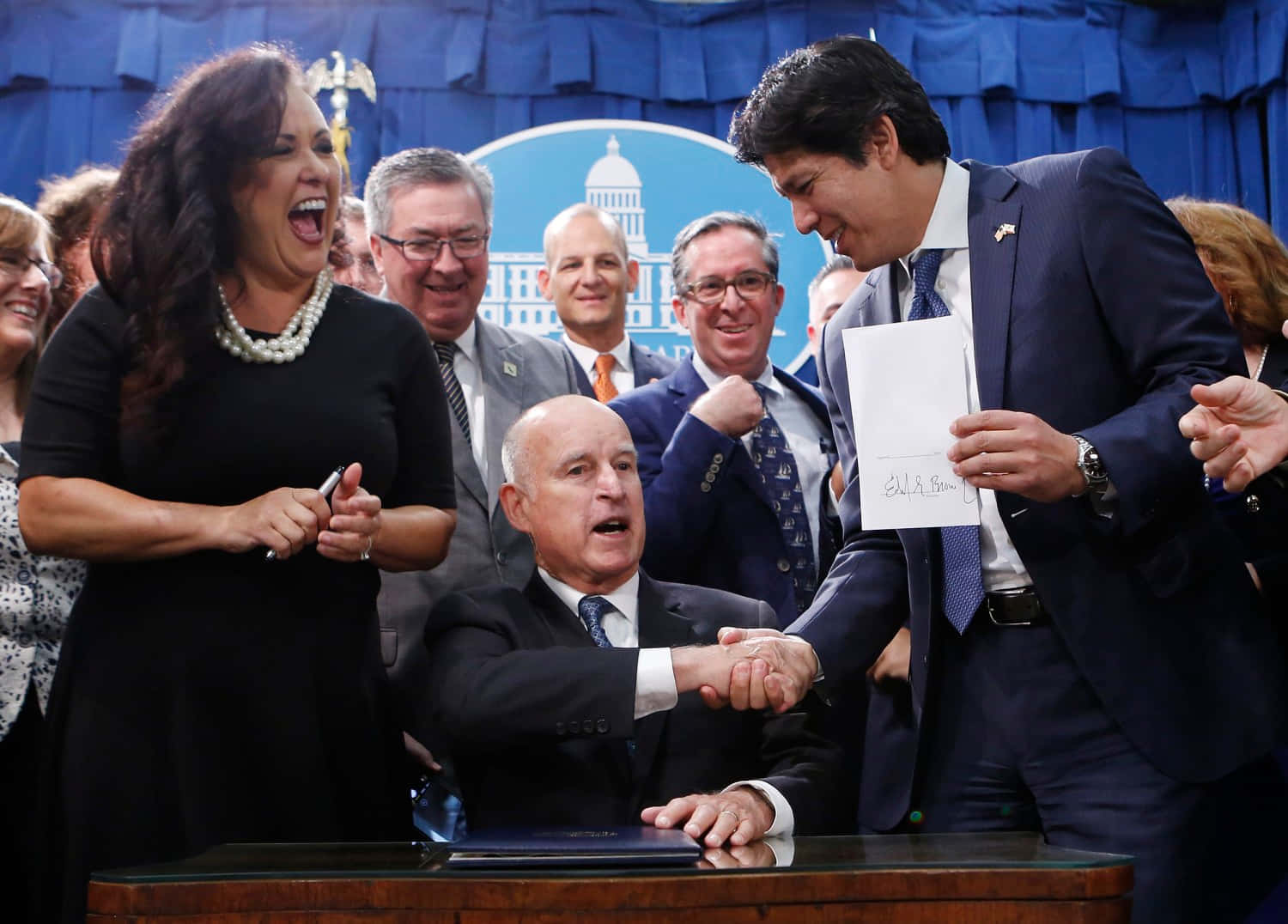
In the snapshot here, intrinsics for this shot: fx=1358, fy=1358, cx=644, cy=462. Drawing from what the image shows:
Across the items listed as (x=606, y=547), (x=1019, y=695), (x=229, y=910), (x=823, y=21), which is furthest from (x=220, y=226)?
(x=823, y=21)

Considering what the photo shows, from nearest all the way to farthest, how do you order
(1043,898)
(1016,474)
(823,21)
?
(1043,898), (1016,474), (823,21)

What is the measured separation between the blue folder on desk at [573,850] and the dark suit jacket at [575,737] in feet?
1.49

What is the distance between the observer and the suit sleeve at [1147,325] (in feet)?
6.04

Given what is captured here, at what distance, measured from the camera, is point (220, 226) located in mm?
2154

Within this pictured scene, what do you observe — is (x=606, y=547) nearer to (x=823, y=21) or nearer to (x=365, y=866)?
(x=365, y=866)

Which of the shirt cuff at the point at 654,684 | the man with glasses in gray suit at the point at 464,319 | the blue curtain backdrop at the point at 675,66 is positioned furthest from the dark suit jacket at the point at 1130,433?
the blue curtain backdrop at the point at 675,66

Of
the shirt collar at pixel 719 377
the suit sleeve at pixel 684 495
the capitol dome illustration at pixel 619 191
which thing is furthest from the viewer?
the capitol dome illustration at pixel 619 191

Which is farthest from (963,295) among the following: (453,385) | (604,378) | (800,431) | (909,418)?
(604,378)

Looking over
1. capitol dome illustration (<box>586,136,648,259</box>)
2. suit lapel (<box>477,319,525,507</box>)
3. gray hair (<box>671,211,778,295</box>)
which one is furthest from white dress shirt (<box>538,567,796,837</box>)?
capitol dome illustration (<box>586,136,648,259</box>)

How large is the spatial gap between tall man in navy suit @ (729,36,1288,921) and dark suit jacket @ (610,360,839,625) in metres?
0.65

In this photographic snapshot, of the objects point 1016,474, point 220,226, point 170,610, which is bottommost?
point 170,610

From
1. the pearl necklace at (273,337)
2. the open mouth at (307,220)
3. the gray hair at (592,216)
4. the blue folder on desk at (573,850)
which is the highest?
the gray hair at (592,216)

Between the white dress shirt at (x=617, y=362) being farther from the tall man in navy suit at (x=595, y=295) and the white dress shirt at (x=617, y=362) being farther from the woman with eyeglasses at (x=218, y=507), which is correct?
the woman with eyeglasses at (x=218, y=507)

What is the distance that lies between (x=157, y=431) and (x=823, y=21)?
500cm
